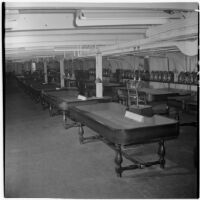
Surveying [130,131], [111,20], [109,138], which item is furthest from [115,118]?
[111,20]

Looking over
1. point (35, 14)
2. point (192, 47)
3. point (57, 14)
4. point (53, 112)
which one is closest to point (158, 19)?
point (192, 47)

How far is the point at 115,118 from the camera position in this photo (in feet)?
16.2

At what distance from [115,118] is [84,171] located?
110 cm

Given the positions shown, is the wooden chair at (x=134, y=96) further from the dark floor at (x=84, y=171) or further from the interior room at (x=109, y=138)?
the dark floor at (x=84, y=171)

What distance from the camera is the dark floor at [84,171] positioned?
12.1 ft

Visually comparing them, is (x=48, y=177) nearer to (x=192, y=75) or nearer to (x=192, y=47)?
(x=192, y=47)

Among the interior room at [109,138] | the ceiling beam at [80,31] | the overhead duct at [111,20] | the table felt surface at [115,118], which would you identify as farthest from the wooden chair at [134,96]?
the overhead duct at [111,20]

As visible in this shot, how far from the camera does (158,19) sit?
3.97m

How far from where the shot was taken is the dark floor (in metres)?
3.69

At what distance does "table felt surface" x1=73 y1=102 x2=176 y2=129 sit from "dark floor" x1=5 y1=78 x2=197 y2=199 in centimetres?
70

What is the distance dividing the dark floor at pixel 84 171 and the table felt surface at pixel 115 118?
2.31ft

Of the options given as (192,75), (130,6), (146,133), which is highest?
(130,6)

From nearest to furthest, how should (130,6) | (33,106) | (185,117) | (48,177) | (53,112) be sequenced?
(130,6) → (48,177) → (185,117) → (53,112) → (33,106)

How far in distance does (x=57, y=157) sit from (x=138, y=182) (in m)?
1.71
